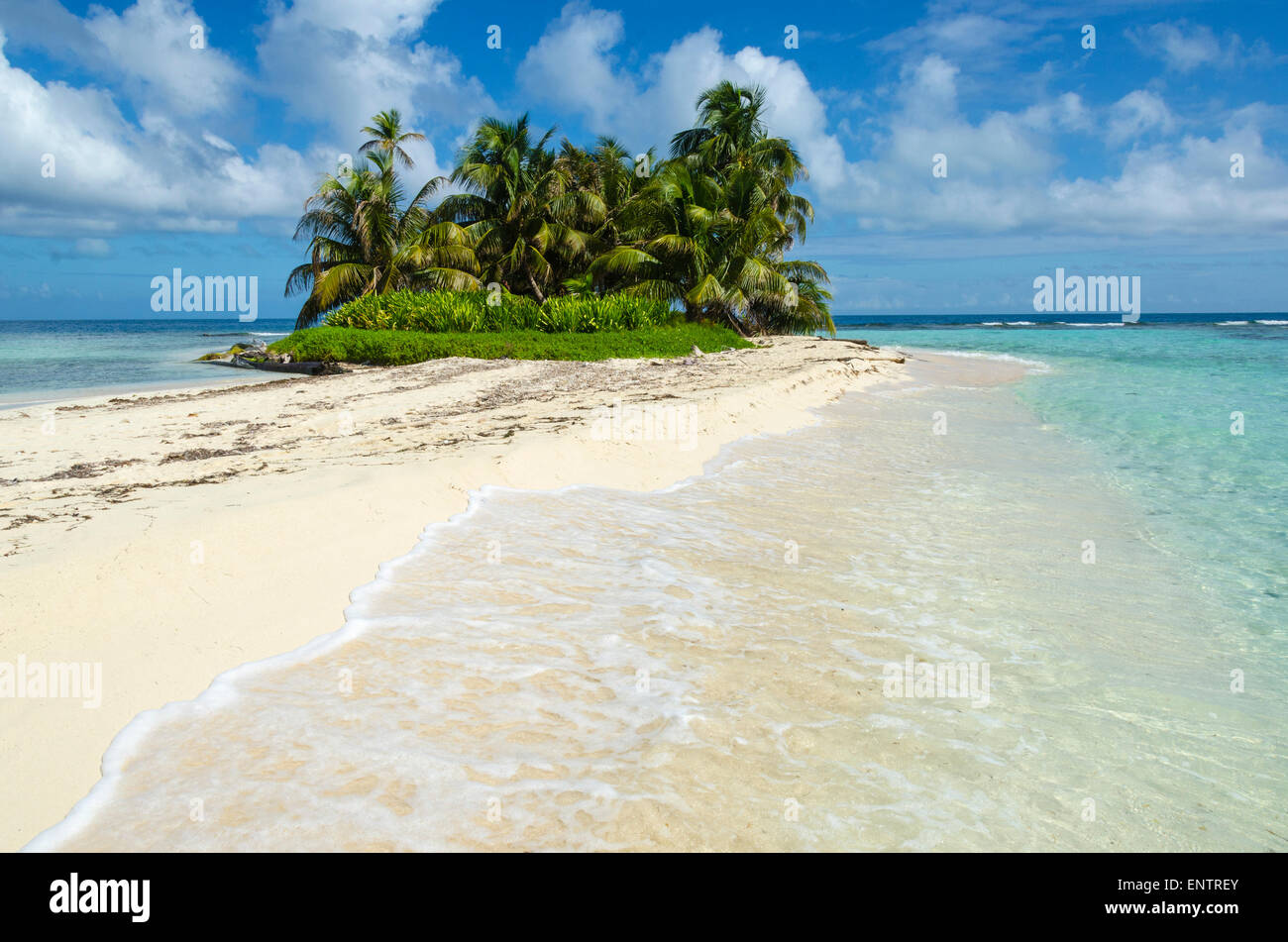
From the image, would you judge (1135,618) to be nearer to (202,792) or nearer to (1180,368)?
(202,792)

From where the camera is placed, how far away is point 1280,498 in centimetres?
770

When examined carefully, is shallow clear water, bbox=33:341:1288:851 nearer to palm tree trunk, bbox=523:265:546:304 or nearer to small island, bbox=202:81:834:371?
small island, bbox=202:81:834:371

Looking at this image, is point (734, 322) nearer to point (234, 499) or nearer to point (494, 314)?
point (494, 314)

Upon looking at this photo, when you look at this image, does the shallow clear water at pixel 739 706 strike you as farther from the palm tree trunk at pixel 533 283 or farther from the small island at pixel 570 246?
the palm tree trunk at pixel 533 283

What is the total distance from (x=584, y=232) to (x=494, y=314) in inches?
342

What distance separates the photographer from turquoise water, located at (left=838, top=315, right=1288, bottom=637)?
5.45 meters

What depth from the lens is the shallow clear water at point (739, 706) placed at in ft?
8.50

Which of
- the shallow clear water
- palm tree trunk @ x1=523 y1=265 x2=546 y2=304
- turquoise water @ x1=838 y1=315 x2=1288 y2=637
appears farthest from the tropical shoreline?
palm tree trunk @ x1=523 y1=265 x2=546 y2=304

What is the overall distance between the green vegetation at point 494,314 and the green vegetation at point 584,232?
0.32 ft

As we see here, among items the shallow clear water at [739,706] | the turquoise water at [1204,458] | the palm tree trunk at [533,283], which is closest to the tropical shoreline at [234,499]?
the shallow clear water at [739,706]

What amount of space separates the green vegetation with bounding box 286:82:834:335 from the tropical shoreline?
41.5 ft

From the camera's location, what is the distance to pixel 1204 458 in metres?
9.91
